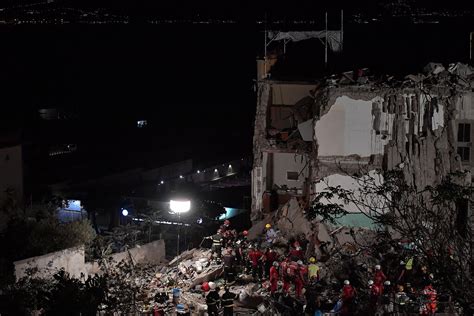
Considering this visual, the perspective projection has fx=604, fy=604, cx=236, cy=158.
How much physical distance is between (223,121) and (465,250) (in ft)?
169

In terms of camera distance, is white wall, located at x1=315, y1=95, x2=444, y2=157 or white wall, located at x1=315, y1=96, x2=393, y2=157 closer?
white wall, located at x1=315, y1=95, x2=444, y2=157

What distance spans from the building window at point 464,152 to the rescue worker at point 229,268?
35.4 feet

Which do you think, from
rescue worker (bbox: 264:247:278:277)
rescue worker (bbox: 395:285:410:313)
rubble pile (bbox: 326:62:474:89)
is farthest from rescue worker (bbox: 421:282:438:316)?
rubble pile (bbox: 326:62:474:89)

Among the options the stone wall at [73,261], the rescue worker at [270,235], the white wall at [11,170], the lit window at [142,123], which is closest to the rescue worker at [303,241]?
the rescue worker at [270,235]

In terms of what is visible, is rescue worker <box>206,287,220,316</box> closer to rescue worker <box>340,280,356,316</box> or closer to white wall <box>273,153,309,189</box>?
rescue worker <box>340,280,356,316</box>

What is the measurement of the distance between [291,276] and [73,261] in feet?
27.0

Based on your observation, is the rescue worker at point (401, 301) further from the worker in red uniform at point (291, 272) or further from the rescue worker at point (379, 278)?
the worker in red uniform at point (291, 272)

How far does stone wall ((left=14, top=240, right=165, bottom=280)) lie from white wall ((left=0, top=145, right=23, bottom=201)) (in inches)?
249

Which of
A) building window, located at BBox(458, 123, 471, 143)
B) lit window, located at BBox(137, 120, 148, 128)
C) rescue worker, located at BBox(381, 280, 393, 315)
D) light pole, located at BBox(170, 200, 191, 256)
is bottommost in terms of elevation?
rescue worker, located at BBox(381, 280, 393, 315)

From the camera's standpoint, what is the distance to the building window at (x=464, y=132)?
84.7 feet

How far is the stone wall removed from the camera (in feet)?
68.8

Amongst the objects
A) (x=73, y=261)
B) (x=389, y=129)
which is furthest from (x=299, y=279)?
(x=73, y=261)

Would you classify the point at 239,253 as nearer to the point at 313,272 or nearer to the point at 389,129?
the point at 313,272

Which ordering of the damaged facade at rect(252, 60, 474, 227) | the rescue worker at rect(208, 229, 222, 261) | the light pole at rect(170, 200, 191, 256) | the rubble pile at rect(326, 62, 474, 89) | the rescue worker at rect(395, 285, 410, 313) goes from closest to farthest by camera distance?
the rescue worker at rect(395, 285, 410, 313) < the rubble pile at rect(326, 62, 474, 89) < the damaged facade at rect(252, 60, 474, 227) < the rescue worker at rect(208, 229, 222, 261) < the light pole at rect(170, 200, 191, 256)
